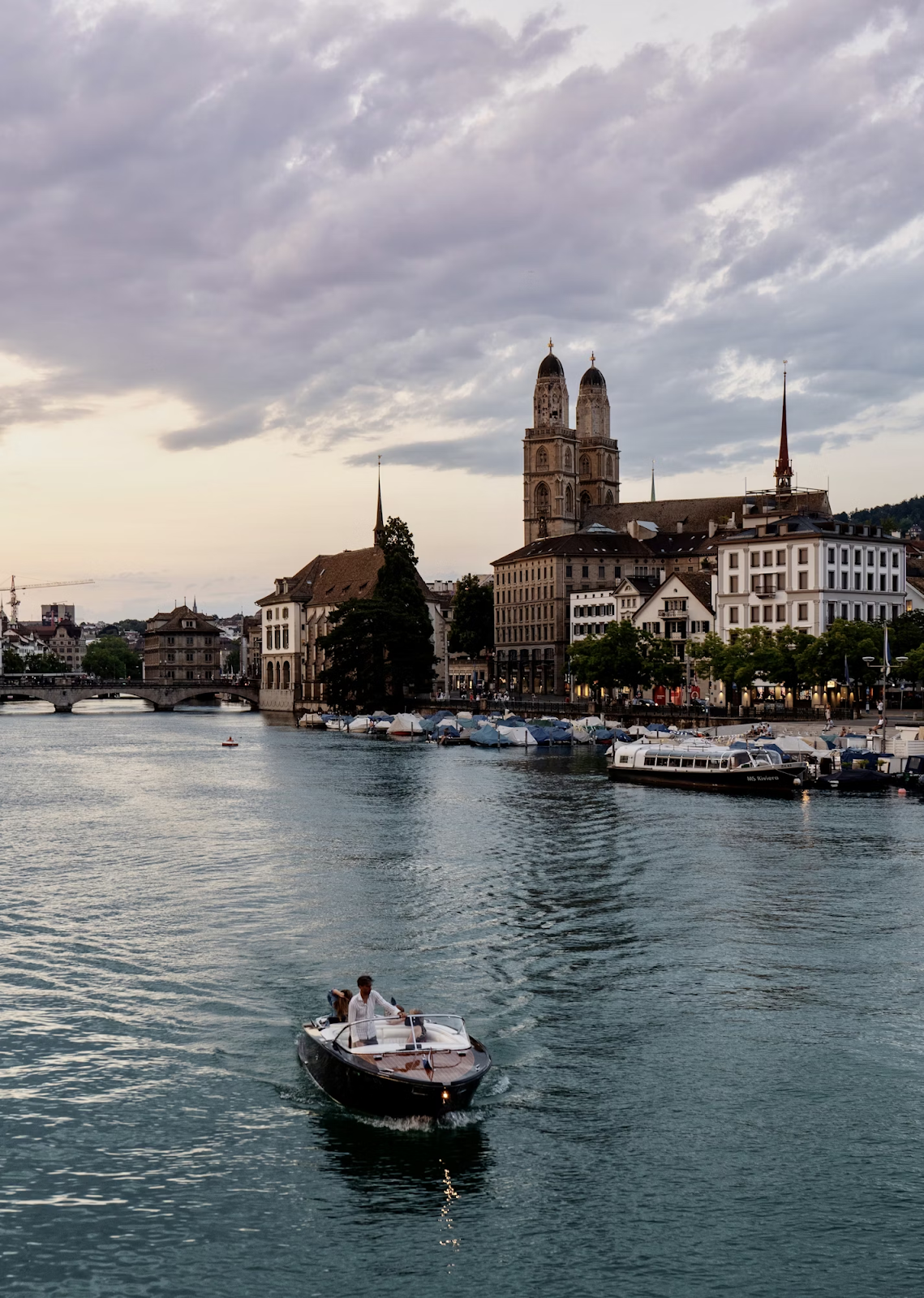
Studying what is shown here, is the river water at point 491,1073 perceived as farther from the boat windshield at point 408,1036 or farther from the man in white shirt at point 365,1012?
the man in white shirt at point 365,1012

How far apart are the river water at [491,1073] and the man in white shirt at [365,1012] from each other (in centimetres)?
142

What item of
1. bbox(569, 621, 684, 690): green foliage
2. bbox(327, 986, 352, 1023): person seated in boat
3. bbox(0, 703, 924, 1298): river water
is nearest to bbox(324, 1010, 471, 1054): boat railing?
bbox(327, 986, 352, 1023): person seated in boat

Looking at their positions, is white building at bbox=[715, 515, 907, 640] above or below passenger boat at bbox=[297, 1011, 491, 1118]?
above

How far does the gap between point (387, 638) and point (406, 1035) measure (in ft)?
449

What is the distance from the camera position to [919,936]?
129 ft

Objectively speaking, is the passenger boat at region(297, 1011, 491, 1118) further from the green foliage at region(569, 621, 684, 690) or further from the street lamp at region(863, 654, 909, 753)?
the green foliage at region(569, 621, 684, 690)

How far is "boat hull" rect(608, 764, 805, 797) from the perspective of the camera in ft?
263

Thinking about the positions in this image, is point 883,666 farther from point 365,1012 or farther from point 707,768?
point 365,1012

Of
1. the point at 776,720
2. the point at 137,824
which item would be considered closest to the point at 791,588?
the point at 776,720

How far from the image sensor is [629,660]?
140m

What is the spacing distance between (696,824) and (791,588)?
73024mm

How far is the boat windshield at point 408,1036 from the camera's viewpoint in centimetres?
2556

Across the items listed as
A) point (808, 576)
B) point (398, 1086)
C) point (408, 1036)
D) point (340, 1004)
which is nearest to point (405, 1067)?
point (398, 1086)

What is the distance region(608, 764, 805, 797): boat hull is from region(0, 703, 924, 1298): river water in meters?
20.4
